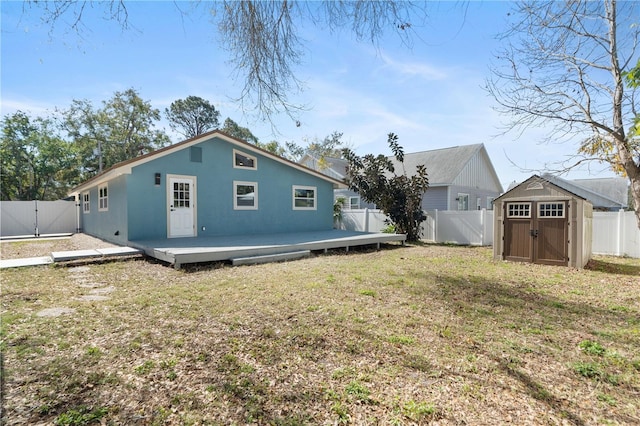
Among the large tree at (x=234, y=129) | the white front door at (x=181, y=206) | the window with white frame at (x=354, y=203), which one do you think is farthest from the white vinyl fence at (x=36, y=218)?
the window with white frame at (x=354, y=203)

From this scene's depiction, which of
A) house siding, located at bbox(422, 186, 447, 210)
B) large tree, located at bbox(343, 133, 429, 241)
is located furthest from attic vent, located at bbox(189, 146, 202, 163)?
house siding, located at bbox(422, 186, 447, 210)

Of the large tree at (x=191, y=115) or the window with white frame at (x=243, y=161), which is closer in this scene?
the window with white frame at (x=243, y=161)

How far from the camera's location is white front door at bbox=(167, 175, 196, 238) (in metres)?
9.94

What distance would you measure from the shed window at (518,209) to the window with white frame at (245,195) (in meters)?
8.05

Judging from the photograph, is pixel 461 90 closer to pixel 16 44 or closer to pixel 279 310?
pixel 279 310

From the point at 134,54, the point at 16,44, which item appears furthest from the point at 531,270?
the point at 16,44

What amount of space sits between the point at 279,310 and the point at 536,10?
647 centimetres

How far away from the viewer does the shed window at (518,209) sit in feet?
26.6

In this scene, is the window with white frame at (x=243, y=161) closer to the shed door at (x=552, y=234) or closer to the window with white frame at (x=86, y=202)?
the window with white frame at (x=86, y=202)

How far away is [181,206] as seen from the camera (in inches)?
401

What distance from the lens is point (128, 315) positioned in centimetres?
393

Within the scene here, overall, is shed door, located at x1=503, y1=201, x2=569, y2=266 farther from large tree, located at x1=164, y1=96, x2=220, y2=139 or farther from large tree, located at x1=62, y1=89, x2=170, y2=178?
large tree, located at x1=164, y1=96, x2=220, y2=139

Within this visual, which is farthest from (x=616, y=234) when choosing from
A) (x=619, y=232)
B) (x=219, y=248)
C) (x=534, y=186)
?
(x=219, y=248)

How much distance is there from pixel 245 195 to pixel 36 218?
1376 cm
